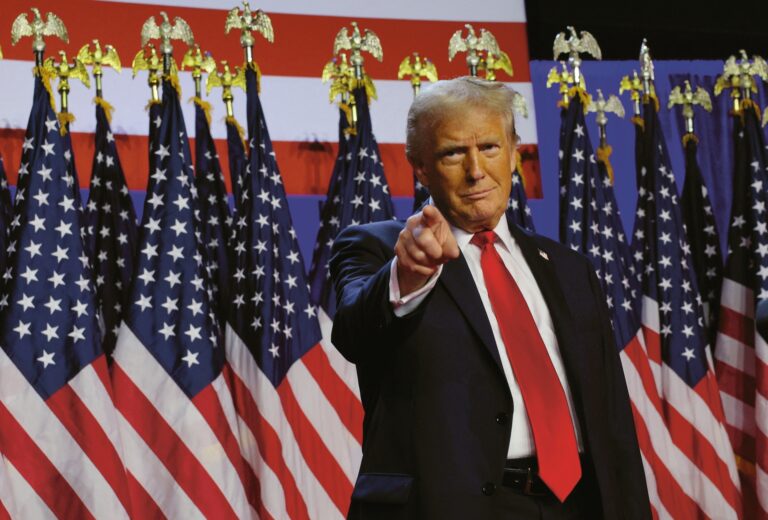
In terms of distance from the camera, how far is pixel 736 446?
4.88m

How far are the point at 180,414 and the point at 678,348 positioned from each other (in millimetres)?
2189

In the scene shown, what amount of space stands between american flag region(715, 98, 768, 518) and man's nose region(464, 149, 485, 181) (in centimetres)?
324

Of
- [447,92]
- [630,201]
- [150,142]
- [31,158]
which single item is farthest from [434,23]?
[447,92]

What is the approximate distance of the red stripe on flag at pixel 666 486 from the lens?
15.1 feet

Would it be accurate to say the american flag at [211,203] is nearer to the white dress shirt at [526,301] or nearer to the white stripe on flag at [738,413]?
the white stripe on flag at [738,413]

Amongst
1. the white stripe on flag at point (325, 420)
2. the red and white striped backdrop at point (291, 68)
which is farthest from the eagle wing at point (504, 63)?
the white stripe on flag at point (325, 420)

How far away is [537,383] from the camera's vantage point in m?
1.82

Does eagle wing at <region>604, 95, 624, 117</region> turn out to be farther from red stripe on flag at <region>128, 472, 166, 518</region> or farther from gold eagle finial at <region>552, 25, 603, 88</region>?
red stripe on flag at <region>128, 472, 166, 518</region>

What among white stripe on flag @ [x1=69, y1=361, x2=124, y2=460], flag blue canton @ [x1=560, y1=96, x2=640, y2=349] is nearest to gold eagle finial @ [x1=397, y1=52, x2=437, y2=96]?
flag blue canton @ [x1=560, y1=96, x2=640, y2=349]

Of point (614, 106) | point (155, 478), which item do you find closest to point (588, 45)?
point (614, 106)

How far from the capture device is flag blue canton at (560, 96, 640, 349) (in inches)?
189

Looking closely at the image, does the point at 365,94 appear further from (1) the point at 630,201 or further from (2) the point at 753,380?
(2) the point at 753,380

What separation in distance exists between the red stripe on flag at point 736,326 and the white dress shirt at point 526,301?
3.19m

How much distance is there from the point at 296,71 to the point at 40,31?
119 cm
